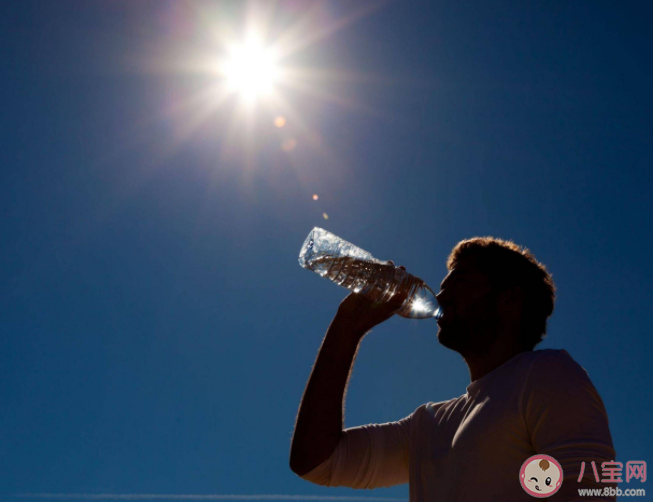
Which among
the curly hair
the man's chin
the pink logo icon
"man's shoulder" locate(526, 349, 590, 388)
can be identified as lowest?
the pink logo icon

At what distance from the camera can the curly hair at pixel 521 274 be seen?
270 centimetres

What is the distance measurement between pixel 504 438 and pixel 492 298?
909 millimetres

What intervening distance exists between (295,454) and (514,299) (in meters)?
1.36

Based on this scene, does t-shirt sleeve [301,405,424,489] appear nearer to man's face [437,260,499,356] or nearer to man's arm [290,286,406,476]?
man's arm [290,286,406,476]

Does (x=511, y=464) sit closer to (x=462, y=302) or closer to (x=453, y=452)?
(x=453, y=452)

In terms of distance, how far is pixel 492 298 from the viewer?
2650 millimetres

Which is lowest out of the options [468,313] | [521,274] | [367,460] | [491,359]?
[367,460]

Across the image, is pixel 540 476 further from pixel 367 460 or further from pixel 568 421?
pixel 367 460

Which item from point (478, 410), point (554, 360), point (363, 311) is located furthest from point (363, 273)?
point (554, 360)

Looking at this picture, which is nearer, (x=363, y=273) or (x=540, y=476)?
(x=540, y=476)

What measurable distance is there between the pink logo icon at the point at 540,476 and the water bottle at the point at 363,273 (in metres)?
1.06

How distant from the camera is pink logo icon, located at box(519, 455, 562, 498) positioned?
5.29 ft

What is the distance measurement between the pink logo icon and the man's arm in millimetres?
1010

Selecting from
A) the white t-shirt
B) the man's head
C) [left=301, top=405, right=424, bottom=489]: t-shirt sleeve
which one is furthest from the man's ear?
[left=301, top=405, right=424, bottom=489]: t-shirt sleeve
